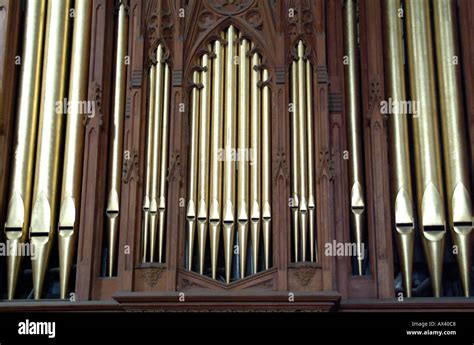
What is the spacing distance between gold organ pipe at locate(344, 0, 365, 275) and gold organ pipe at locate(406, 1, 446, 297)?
698mm

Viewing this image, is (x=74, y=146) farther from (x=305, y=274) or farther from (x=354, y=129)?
(x=354, y=129)

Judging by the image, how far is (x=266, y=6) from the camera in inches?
451

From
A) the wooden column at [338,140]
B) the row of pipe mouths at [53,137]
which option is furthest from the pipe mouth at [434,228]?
the row of pipe mouths at [53,137]

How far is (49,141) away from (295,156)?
10.4ft

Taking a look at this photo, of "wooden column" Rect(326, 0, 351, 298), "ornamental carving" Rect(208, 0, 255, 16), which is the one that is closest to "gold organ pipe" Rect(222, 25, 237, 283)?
"ornamental carving" Rect(208, 0, 255, 16)

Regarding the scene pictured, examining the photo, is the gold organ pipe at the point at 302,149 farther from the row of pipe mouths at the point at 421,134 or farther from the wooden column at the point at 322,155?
the row of pipe mouths at the point at 421,134

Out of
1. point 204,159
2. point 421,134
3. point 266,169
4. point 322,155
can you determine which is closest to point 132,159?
point 204,159

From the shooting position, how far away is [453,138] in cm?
1100

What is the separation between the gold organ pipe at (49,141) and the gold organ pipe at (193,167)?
1.77 meters
